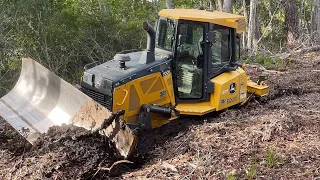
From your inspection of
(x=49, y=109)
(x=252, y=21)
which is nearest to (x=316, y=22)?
(x=252, y=21)

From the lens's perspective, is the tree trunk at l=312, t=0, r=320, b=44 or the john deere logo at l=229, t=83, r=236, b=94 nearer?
the john deere logo at l=229, t=83, r=236, b=94

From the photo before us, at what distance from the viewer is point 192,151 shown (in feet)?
18.0

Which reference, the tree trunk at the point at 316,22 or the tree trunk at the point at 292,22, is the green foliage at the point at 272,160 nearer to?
the tree trunk at the point at 292,22

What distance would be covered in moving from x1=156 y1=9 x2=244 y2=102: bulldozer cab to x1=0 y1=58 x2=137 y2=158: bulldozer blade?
1821mm

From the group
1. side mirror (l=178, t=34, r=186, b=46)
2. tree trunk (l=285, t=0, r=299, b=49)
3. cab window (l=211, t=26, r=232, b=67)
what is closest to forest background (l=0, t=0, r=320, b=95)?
tree trunk (l=285, t=0, r=299, b=49)

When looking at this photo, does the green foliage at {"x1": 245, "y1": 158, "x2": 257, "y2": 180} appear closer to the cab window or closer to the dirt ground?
the dirt ground

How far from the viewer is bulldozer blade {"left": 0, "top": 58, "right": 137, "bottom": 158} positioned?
5340mm

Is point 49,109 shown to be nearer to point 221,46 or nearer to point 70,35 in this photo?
point 221,46

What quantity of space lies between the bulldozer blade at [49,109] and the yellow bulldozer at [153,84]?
0.01 m

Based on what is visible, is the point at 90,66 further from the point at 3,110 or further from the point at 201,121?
the point at 201,121

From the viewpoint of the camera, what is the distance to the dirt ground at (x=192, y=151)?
16.0 feet

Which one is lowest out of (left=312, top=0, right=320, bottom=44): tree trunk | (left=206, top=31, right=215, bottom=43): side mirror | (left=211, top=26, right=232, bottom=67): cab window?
(left=312, top=0, right=320, bottom=44): tree trunk

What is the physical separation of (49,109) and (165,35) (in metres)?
2.37

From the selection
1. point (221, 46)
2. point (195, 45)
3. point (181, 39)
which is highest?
point (181, 39)
